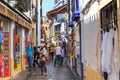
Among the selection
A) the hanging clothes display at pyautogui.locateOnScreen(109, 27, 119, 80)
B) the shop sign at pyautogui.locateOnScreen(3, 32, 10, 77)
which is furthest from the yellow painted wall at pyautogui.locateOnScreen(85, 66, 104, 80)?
the shop sign at pyautogui.locateOnScreen(3, 32, 10, 77)

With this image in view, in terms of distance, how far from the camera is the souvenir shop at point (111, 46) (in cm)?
754

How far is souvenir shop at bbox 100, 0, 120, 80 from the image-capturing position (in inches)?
297

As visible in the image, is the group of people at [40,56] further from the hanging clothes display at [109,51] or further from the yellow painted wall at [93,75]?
the hanging clothes display at [109,51]

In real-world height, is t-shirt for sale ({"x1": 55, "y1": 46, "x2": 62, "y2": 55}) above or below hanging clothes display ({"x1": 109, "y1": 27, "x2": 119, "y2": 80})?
below

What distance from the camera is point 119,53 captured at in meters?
7.14

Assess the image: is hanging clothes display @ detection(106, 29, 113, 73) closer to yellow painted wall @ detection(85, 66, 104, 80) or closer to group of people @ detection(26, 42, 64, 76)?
yellow painted wall @ detection(85, 66, 104, 80)

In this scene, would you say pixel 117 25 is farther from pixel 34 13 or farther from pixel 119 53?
pixel 34 13

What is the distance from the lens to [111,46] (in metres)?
7.80

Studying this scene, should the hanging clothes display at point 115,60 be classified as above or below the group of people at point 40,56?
above

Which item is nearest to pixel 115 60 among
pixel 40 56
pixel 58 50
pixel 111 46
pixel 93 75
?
pixel 111 46

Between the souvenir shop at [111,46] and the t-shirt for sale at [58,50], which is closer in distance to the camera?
the souvenir shop at [111,46]

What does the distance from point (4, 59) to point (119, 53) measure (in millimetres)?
12025

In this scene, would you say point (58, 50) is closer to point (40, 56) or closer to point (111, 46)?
point (40, 56)

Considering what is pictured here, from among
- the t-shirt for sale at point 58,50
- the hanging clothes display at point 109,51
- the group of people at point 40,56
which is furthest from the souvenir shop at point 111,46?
the t-shirt for sale at point 58,50
